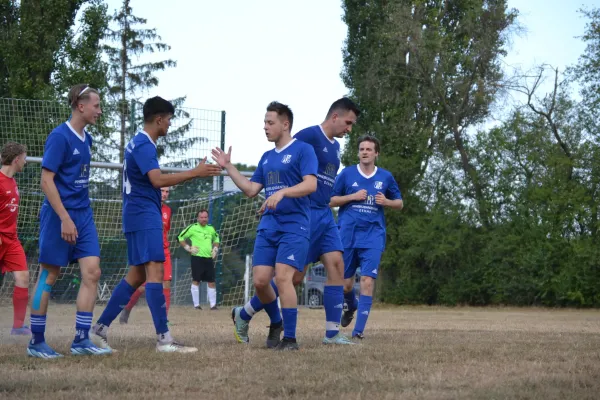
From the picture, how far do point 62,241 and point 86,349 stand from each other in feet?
2.91

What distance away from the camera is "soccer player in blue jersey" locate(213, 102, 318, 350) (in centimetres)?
740

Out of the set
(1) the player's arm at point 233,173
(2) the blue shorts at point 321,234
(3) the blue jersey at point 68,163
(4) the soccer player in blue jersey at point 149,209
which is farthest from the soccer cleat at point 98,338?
(2) the blue shorts at point 321,234

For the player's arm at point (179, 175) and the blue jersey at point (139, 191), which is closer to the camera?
the player's arm at point (179, 175)

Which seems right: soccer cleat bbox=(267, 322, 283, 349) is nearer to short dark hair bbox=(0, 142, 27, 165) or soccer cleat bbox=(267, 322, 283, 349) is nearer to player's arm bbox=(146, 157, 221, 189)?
player's arm bbox=(146, 157, 221, 189)

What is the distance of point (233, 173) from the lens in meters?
7.28

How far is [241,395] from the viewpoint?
4.86 meters

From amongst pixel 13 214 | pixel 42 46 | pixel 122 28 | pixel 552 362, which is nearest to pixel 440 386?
pixel 552 362

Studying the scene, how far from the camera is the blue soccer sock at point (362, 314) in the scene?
355 inches

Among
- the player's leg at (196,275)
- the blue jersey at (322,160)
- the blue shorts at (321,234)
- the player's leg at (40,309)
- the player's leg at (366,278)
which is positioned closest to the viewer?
the player's leg at (40,309)

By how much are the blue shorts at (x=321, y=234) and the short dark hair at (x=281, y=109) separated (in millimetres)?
970

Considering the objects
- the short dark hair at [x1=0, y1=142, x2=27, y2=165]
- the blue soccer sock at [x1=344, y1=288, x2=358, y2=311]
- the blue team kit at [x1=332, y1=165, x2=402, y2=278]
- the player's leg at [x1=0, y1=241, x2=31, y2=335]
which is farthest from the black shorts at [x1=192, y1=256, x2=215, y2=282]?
the blue team kit at [x1=332, y1=165, x2=402, y2=278]

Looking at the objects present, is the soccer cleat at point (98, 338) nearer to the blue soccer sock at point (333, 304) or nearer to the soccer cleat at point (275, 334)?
the soccer cleat at point (275, 334)

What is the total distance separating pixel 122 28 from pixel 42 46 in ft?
45.9

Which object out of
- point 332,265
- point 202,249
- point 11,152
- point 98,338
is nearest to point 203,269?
point 202,249
